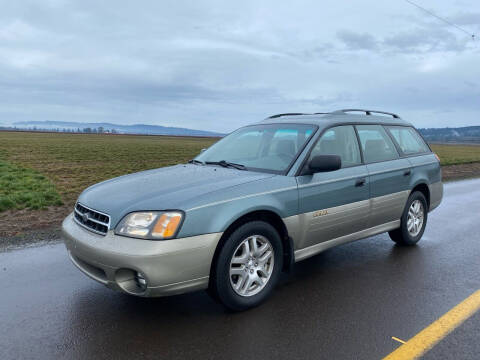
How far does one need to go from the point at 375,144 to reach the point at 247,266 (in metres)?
2.46

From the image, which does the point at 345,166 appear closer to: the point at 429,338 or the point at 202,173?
the point at 202,173

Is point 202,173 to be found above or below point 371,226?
above

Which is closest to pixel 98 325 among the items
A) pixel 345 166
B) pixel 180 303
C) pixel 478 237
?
pixel 180 303

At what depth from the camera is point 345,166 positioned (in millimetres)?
4344

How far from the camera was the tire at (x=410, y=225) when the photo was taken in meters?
5.20

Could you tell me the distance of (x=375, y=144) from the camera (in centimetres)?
488

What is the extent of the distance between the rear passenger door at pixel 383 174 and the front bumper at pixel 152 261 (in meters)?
2.29

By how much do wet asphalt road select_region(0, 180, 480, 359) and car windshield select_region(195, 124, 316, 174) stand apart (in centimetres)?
123

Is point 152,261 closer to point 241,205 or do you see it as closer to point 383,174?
point 241,205

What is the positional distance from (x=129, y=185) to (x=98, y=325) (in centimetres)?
122

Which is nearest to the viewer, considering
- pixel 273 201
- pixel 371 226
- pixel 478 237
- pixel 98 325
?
pixel 98 325

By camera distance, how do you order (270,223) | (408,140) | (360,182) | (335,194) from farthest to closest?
1. (408,140)
2. (360,182)
3. (335,194)
4. (270,223)

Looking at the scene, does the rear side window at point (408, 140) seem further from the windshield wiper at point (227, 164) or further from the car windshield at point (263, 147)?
the windshield wiper at point (227, 164)

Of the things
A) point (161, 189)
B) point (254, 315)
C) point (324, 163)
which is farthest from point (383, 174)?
point (161, 189)
